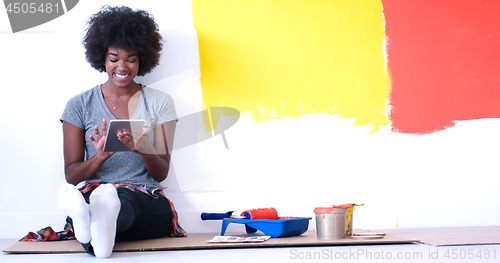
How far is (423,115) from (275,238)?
1.06m

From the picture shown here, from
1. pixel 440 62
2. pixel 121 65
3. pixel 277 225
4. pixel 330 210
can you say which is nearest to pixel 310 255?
pixel 330 210

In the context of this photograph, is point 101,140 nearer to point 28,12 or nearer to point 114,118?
point 114,118

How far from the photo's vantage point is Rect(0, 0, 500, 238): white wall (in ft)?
Result: 6.63

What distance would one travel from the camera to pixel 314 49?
217cm

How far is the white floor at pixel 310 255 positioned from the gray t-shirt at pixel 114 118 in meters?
0.45

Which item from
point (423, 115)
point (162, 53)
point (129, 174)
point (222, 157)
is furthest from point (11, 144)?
point (423, 115)

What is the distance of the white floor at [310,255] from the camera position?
1176 mm

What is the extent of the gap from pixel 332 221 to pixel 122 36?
114 centimetres

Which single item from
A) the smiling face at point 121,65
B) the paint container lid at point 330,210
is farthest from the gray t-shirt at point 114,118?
the paint container lid at point 330,210

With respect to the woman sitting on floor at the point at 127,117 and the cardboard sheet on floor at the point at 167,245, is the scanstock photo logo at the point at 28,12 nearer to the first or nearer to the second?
the woman sitting on floor at the point at 127,117

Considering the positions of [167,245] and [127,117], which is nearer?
[167,245]

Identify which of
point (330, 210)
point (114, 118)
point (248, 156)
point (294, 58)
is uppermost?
point (294, 58)

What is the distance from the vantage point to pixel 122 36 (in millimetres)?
1807

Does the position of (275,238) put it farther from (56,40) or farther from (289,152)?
(56,40)
